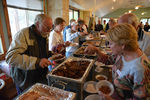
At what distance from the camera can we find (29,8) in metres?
2.90

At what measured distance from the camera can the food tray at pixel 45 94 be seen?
642mm

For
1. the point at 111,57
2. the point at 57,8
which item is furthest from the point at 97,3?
the point at 111,57

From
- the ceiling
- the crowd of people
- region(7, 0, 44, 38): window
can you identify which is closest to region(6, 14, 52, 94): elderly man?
the crowd of people

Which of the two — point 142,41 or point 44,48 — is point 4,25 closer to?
point 44,48

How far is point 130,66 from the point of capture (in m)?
0.73

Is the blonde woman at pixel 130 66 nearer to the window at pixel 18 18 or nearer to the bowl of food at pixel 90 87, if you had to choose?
the bowl of food at pixel 90 87

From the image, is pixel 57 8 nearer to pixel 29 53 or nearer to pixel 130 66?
pixel 29 53

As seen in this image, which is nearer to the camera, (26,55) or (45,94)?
(45,94)

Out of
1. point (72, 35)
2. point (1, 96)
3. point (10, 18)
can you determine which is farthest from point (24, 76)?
point (10, 18)

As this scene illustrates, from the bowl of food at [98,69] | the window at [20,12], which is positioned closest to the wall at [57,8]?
the window at [20,12]

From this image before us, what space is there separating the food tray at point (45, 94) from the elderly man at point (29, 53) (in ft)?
1.15

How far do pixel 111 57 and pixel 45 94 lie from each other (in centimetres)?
98

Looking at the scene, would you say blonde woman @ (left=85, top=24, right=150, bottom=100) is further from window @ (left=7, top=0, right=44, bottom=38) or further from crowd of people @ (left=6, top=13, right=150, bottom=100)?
window @ (left=7, top=0, right=44, bottom=38)

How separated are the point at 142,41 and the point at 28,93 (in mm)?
2018
